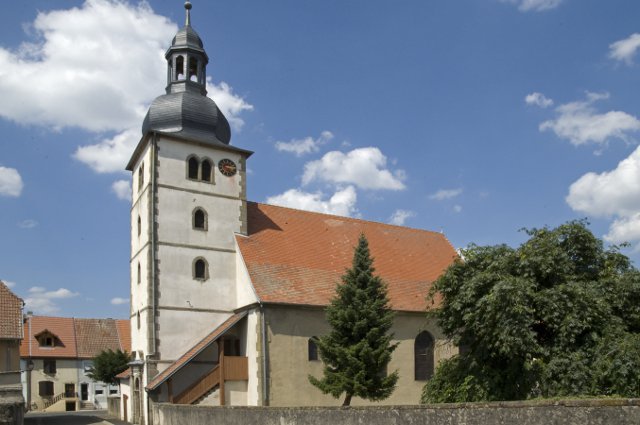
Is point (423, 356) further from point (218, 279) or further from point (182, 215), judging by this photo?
point (182, 215)

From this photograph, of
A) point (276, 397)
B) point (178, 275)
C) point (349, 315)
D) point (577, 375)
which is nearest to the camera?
point (577, 375)

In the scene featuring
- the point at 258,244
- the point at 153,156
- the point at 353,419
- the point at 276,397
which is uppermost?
the point at 153,156

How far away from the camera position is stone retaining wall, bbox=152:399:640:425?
300 inches

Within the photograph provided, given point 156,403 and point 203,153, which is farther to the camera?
point 203,153

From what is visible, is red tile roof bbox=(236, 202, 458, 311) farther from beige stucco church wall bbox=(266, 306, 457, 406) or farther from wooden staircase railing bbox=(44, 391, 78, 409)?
wooden staircase railing bbox=(44, 391, 78, 409)

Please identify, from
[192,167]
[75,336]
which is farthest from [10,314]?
[75,336]

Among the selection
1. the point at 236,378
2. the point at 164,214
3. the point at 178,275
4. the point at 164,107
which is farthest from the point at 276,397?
the point at 164,107

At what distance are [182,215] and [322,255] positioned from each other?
6332 millimetres

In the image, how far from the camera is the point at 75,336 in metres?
49.6

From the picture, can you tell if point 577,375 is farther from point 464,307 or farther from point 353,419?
point 353,419

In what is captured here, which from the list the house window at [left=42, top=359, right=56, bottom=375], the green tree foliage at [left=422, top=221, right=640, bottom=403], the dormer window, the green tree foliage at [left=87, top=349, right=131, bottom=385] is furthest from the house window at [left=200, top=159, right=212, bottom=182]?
the dormer window

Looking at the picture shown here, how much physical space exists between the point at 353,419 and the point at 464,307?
23.5 feet

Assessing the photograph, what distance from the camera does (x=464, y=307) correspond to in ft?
59.0

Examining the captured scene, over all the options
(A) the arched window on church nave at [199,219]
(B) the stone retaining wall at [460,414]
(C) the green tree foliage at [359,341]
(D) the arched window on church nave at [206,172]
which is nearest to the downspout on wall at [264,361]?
(C) the green tree foliage at [359,341]
